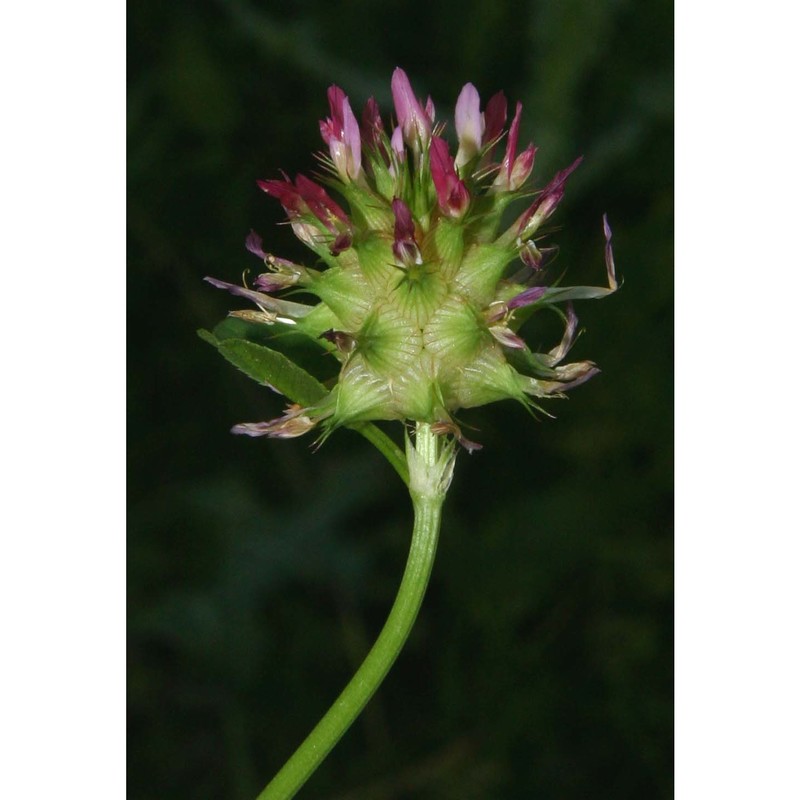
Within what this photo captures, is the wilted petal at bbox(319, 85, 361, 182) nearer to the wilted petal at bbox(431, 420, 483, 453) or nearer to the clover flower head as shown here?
the clover flower head

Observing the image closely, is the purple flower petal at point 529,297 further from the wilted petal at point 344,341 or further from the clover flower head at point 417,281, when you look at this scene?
the wilted petal at point 344,341

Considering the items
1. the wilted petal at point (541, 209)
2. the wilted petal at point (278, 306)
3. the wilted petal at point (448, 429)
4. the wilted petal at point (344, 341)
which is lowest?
the wilted petal at point (448, 429)

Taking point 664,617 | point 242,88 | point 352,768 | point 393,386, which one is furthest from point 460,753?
point 242,88

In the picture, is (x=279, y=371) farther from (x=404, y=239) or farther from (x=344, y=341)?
(x=404, y=239)

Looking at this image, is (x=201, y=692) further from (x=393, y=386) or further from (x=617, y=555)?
(x=393, y=386)

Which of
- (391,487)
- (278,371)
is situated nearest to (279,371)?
(278,371)

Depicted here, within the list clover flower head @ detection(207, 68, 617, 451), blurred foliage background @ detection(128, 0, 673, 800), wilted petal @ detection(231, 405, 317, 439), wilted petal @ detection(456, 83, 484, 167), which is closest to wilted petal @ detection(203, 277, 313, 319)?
clover flower head @ detection(207, 68, 617, 451)

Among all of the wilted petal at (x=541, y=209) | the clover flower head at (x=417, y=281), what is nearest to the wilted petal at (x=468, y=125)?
the clover flower head at (x=417, y=281)

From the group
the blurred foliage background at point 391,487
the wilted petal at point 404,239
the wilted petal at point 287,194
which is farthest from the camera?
the blurred foliage background at point 391,487
